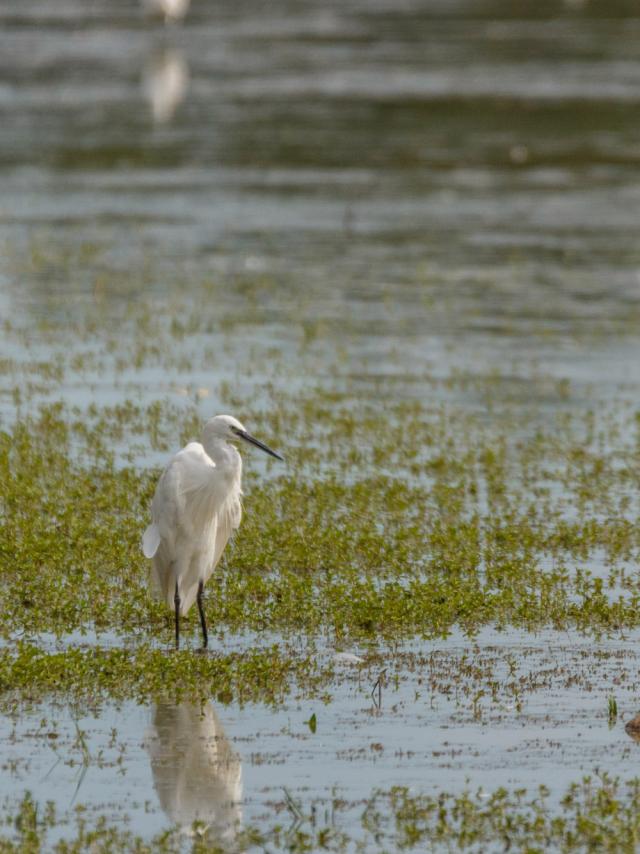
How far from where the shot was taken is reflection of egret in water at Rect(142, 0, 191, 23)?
151 feet

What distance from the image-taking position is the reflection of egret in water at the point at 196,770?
7484mm

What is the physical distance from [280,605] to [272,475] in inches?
128

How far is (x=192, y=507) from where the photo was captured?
1009 centimetres

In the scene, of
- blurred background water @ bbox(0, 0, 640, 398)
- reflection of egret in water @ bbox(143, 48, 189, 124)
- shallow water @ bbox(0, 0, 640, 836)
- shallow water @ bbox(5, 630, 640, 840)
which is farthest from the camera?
reflection of egret in water @ bbox(143, 48, 189, 124)

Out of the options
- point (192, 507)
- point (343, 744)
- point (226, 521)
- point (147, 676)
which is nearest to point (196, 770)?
point (343, 744)

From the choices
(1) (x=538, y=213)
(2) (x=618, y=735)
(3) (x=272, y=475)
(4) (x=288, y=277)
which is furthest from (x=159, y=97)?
(2) (x=618, y=735)

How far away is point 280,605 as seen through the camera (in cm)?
1027

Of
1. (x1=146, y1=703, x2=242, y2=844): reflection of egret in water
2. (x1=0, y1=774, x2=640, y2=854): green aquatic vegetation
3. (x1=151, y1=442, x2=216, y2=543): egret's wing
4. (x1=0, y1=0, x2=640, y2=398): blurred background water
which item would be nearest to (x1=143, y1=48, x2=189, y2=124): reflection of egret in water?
(x1=0, y1=0, x2=640, y2=398): blurred background water

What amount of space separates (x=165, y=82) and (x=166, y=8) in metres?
9.71

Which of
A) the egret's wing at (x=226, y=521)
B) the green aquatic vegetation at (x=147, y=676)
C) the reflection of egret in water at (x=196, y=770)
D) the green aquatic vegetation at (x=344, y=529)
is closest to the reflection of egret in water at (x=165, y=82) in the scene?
the green aquatic vegetation at (x=344, y=529)

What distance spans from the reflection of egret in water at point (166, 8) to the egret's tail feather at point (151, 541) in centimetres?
3741

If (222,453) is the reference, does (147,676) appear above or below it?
below

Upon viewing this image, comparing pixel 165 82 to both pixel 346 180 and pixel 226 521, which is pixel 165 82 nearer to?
pixel 346 180

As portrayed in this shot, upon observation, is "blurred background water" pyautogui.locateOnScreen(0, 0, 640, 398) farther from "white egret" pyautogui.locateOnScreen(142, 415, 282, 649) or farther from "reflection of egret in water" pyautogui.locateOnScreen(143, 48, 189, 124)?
"white egret" pyautogui.locateOnScreen(142, 415, 282, 649)
